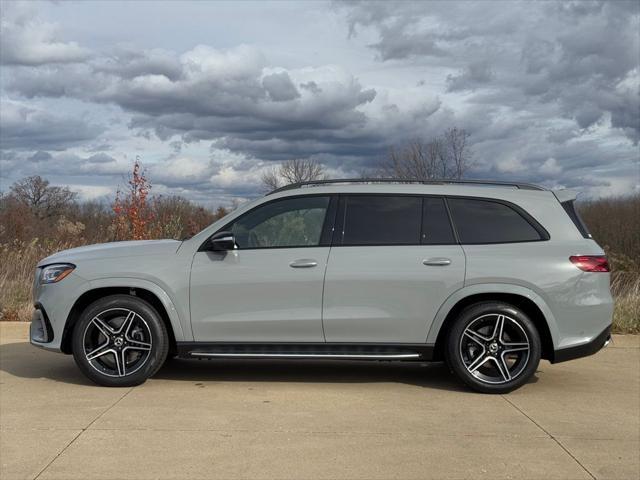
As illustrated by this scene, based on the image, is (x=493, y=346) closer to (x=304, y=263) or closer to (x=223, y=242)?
(x=304, y=263)

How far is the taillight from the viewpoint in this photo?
5.75 metres

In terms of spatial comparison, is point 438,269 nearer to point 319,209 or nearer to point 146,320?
point 319,209

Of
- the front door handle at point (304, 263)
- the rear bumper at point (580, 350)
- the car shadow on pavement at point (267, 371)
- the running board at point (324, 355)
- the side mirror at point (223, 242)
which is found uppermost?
the side mirror at point (223, 242)

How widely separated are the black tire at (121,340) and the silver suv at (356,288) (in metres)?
0.01

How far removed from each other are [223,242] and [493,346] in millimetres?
2505

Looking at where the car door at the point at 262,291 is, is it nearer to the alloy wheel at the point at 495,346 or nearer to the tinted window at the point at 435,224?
the tinted window at the point at 435,224

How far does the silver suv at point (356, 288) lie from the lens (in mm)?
5793

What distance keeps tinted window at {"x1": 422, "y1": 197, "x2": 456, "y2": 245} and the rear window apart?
1.07m

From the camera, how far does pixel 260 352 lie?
5914 mm

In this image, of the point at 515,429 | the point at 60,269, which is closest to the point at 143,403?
the point at 60,269

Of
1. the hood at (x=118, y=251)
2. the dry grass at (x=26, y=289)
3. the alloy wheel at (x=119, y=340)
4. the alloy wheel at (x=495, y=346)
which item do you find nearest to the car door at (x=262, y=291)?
the hood at (x=118, y=251)

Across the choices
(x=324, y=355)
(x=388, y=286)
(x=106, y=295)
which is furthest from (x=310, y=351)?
(x=106, y=295)

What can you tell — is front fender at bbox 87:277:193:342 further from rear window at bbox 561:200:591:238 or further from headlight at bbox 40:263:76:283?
rear window at bbox 561:200:591:238

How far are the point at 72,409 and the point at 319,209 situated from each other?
2.66 metres
